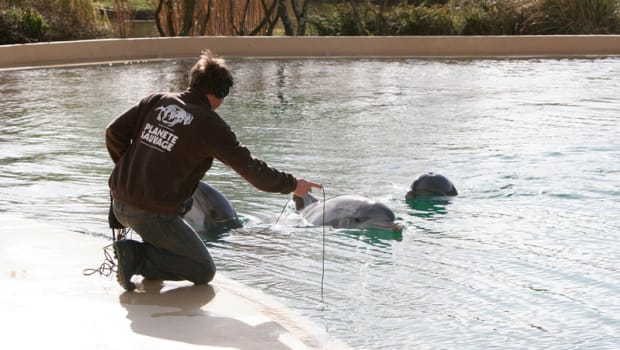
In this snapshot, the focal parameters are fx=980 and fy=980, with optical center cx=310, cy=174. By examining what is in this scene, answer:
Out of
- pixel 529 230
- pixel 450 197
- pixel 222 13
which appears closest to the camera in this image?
pixel 529 230

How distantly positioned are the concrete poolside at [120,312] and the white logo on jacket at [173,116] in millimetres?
905

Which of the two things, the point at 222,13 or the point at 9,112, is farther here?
the point at 222,13

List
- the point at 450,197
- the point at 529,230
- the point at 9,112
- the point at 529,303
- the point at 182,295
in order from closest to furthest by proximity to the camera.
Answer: the point at 182,295 < the point at 529,303 < the point at 529,230 < the point at 450,197 < the point at 9,112

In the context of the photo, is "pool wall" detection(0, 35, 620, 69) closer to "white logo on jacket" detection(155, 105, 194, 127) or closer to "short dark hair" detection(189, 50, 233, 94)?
"short dark hair" detection(189, 50, 233, 94)

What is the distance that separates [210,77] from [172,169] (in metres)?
0.50

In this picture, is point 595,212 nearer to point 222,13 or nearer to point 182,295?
point 182,295

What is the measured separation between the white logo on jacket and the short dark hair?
0.56ft

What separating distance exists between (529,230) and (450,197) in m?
1.16

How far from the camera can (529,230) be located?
23.2 ft

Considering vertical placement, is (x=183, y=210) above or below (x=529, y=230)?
above

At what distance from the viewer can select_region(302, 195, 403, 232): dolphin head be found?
7035 millimetres

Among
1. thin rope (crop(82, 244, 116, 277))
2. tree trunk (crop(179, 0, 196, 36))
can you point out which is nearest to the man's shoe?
thin rope (crop(82, 244, 116, 277))

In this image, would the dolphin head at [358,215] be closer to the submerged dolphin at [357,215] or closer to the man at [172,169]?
the submerged dolphin at [357,215]

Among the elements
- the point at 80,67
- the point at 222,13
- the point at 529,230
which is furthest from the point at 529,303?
the point at 222,13
